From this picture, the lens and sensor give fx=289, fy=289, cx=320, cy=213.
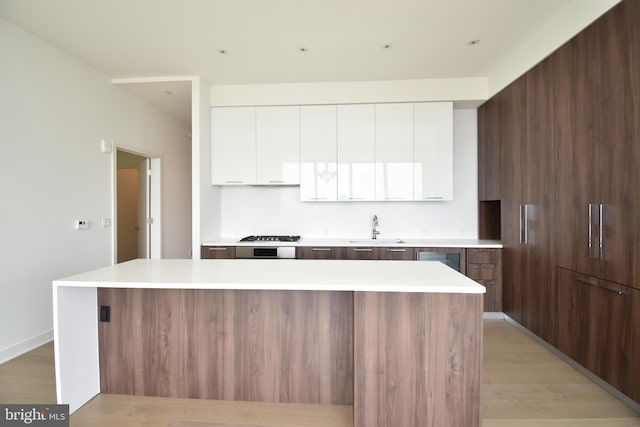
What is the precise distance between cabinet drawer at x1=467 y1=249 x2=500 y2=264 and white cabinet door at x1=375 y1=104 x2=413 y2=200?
3.08ft

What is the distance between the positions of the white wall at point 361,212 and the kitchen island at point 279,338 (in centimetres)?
202

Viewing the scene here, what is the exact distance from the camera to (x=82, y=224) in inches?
118

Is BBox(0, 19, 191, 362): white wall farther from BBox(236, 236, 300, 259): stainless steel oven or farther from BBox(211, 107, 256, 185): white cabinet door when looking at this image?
BBox(236, 236, 300, 259): stainless steel oven

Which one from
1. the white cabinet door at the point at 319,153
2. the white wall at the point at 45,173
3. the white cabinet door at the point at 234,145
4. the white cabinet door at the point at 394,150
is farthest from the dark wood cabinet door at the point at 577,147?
the white wall at the point at 45,173

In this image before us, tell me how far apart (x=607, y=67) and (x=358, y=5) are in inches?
68.1

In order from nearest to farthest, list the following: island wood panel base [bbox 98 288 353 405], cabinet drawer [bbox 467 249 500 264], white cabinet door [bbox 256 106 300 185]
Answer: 1. island wood panel base [bbox 98 288 353 405]
2. cabinet drawer [bbox 467 249 500 264]
3. white cabinet door [bbox 256 106 300 185]

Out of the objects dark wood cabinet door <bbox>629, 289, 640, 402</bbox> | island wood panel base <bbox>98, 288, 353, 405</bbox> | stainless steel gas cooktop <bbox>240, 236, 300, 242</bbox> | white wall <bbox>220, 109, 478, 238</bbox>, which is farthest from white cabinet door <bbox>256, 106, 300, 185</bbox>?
dark wood cabinet door <bbox>629, 289, 640, 402</bbox>

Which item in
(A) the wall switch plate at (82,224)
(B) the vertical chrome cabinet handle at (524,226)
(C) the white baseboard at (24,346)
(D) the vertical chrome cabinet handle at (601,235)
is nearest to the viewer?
(D) the vertical chrome cabinet handle at (601,235)

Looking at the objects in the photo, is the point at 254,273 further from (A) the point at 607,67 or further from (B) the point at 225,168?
(A) the point at 607,67

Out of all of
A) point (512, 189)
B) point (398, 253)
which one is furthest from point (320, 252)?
point (512, 189)

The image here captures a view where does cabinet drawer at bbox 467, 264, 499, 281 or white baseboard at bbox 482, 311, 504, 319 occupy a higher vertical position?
cabinet drawer at bbox 467, 264, 499, 281

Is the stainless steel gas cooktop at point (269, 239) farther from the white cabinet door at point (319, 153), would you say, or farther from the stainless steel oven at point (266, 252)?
the white cabinet door at point (319, 153)

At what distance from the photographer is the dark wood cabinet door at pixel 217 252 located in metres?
3.39

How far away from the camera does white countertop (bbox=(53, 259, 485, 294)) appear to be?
142 centimetres
